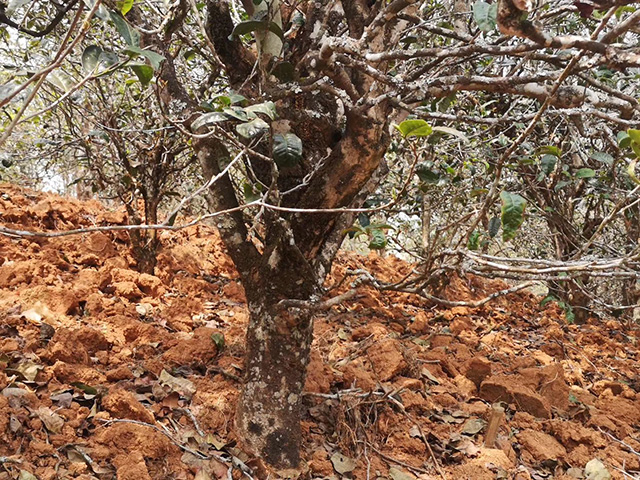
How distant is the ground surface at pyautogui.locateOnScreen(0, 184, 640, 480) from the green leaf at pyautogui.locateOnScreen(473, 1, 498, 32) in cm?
162

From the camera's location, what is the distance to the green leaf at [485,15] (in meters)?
1.50

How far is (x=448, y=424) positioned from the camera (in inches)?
106

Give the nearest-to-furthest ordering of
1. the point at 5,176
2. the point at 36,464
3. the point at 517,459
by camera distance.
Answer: the point at 36,464 → the point at 517,459 → the point at 5,176

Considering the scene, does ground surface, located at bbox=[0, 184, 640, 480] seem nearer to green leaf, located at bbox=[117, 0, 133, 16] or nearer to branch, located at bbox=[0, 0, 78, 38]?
branch, located at bbox=[0, 0, 78, 38]

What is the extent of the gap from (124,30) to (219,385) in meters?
1.59

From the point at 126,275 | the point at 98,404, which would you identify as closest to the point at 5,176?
the point at 126,275

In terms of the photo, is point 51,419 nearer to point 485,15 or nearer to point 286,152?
point 286,152

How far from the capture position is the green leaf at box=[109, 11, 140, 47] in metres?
1.40

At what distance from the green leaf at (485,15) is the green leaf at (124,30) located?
0.95m

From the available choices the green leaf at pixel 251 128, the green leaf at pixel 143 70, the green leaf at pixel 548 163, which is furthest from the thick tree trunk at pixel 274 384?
the green leaf at pixel 548 163

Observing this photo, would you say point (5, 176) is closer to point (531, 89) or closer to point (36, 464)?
point (36, 464)

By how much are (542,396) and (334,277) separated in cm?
215

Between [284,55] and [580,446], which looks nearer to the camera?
[284,55]

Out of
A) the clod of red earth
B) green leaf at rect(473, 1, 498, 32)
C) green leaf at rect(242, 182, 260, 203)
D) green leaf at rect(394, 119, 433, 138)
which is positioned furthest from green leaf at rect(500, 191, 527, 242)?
the clod of red earth
